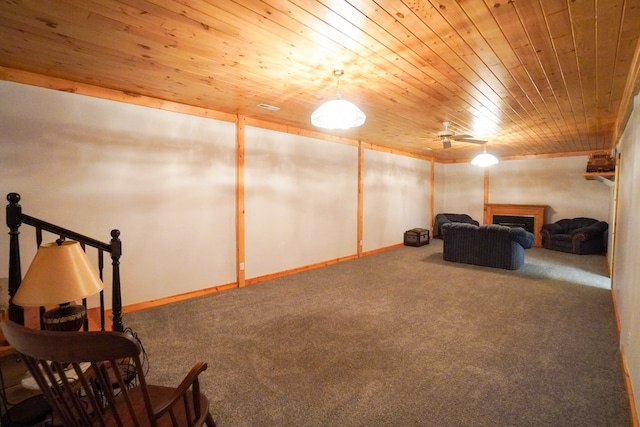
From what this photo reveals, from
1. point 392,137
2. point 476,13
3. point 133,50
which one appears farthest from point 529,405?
point 392,137

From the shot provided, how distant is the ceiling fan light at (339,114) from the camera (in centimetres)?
263

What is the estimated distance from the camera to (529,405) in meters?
1.99

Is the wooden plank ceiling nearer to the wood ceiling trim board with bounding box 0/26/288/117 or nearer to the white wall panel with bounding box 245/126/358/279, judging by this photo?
the wood ceiling trim board with bounding box 0/26/288/117

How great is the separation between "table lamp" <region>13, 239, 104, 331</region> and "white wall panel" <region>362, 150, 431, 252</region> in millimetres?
5598

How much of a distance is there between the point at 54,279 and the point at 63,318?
10.8 inches

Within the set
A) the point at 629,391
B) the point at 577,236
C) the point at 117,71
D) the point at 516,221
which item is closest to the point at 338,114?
the point at 117,71

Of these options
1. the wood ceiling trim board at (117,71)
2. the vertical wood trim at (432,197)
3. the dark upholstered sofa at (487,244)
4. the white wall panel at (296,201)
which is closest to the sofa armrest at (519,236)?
the dark upholstered sofa at (487,244)

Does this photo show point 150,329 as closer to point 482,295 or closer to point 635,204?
point 482,295

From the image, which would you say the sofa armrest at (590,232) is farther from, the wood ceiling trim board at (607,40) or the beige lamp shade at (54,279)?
the beige lamp shade at (54,279)

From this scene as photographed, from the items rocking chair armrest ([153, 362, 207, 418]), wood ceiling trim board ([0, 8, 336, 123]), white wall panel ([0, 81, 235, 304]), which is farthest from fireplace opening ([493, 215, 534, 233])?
rocking chair armrest ([153, 362, 207, 418])

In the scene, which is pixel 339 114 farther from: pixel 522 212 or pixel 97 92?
pixel 522 212

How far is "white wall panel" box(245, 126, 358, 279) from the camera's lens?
464cm

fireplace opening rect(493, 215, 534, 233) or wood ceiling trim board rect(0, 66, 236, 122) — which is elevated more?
wood ceiling trim board rect(0, 66, 236, 122)

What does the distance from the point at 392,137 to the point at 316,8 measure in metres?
4.44
